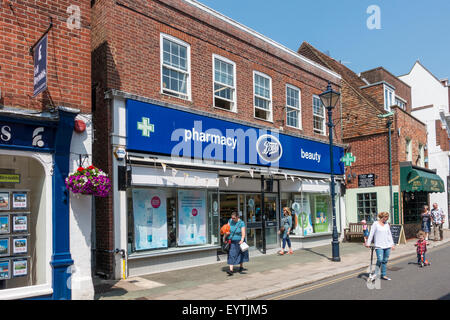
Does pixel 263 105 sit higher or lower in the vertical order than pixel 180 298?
higher

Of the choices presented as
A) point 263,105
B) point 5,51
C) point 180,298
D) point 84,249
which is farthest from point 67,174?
point 263,105

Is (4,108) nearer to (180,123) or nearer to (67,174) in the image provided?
(67,174)

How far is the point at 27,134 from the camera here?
7.18 m

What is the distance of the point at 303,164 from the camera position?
16.9 m

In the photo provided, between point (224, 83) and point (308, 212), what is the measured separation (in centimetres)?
724

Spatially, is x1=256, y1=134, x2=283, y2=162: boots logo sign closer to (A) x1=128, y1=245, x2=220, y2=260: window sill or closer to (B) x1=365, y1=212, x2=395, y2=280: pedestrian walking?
(A) x1=128, y1=245, x2=220, y2=260: window sill

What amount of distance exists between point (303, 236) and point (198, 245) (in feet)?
20.3

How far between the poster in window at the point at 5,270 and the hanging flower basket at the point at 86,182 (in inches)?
68.6

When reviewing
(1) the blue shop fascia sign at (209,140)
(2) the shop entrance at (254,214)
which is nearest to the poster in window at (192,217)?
(1) the blue shop fascia sign at (209,140)

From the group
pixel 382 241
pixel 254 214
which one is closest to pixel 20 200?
pixel 382 241

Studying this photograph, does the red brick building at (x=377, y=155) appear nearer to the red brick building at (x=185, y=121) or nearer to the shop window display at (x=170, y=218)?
the red brick building at (x=185, y=121)

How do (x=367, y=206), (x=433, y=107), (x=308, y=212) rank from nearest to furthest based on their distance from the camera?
(x=308, y=212), (x=367, y=206), (x=433, y=107)

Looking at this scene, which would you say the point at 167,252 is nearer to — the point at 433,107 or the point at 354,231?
the point at 354,231

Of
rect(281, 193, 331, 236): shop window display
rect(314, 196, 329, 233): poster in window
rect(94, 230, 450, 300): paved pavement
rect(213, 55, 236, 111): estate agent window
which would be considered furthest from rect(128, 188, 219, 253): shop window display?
rect(314, 196, 329, 233): poster in window
